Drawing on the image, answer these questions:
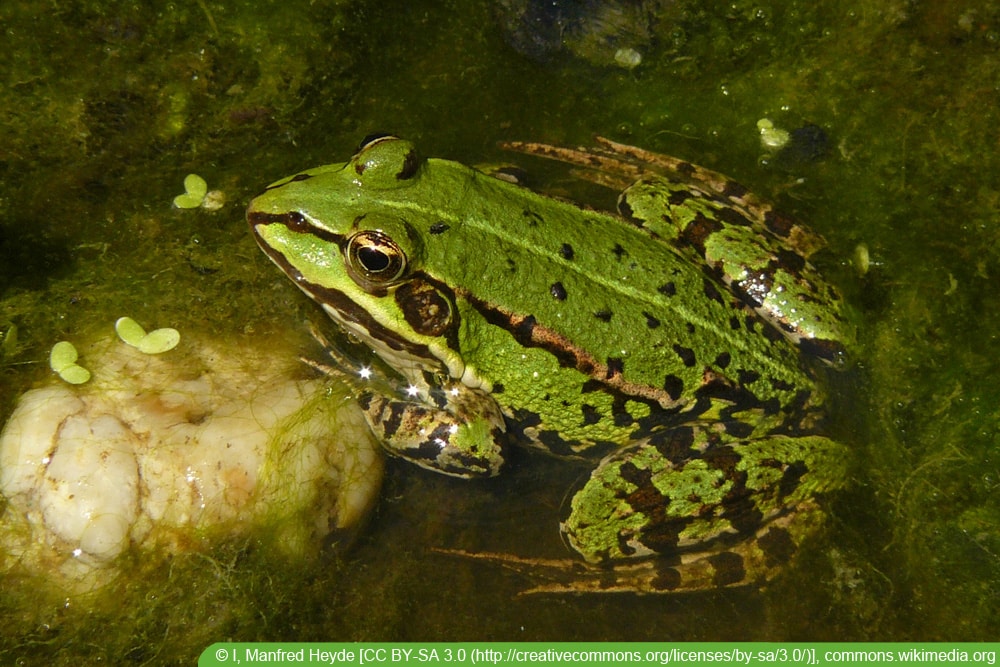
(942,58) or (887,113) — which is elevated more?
(942,58)

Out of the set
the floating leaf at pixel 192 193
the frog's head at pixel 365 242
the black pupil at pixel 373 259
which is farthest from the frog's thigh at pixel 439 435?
the floating leaf at pixel 192 193

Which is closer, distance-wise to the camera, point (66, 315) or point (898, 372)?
point (66, 315)

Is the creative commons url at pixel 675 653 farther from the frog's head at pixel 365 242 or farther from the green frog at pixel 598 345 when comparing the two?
the frog's head at pixel 365 242

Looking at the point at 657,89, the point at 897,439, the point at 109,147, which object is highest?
Answer: the point at 657,89

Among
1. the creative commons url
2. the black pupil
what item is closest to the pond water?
the creative commons url

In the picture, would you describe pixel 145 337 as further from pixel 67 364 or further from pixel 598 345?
pixel 598 345

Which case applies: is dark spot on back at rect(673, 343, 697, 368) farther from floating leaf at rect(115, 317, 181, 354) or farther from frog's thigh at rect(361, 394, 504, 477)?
floating leaf at rect(115, 317, 181, 354)

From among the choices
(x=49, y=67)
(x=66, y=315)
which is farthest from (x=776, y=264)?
(x=49, y=67)

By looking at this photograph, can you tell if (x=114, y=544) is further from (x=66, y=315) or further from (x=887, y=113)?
(x=887, y=113)
